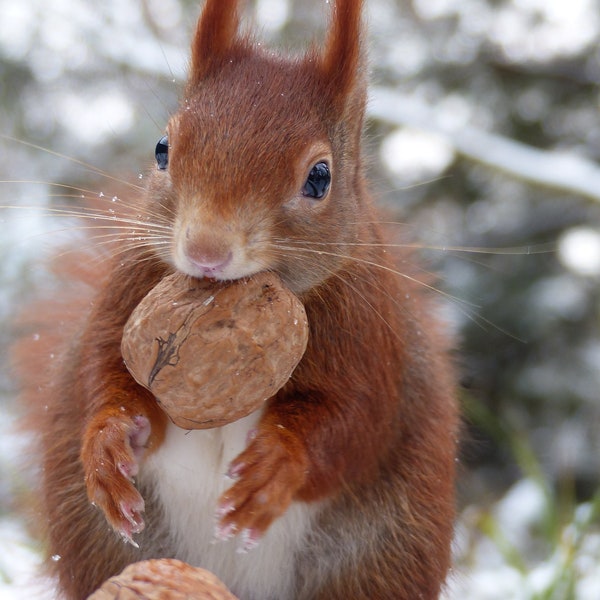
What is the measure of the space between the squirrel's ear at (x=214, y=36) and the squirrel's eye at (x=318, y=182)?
19cm

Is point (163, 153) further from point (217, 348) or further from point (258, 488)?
point (258, 488)

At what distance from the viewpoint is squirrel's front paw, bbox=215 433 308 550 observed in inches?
37.8

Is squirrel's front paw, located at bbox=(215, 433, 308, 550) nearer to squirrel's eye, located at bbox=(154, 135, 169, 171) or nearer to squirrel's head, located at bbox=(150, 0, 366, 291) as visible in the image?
squirrel's head, located at bbox=(150, 0, 366, 291)

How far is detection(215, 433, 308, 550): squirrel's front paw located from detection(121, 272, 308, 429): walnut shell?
0.06 metres

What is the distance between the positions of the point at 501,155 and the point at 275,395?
1716 mm

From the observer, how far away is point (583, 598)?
167cm

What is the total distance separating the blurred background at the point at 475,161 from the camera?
2584 mm

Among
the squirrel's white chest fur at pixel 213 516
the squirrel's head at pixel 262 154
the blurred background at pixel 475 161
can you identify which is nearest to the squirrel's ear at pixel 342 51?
the squirrel's head at pixel 262 154

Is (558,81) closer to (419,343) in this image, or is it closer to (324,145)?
(419,343)

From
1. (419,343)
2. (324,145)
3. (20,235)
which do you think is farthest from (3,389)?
(324,145)

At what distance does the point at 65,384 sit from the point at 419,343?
19.2 inches

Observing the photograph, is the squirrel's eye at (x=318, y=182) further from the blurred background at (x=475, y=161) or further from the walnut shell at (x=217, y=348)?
the blurred background at (x=475, y=161)

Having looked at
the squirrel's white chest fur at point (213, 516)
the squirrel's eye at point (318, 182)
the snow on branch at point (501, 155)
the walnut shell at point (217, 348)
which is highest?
the snow on branch at point (501, 155)

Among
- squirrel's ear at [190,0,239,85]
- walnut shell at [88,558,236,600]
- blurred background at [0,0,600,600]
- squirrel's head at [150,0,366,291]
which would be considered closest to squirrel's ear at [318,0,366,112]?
squirrel's head at [150,0,366,291]
